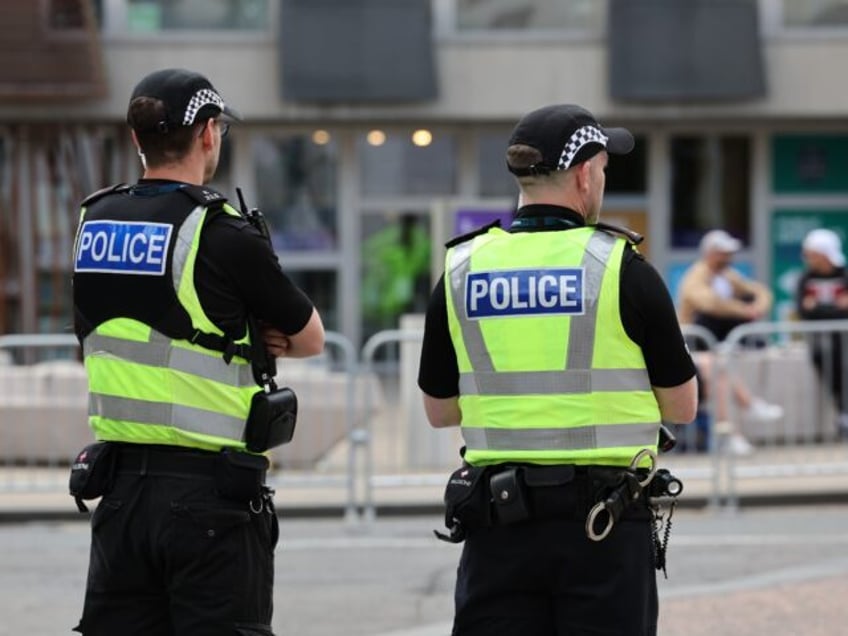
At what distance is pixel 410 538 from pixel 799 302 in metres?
4.94

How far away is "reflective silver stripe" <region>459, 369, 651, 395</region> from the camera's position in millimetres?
4020

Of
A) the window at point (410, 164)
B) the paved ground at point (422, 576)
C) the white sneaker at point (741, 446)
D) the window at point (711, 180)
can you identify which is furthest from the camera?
the window at point (711, 180)

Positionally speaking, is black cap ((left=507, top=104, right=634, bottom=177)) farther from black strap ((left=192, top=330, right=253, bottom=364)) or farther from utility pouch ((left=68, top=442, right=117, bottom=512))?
utility pouch ((left=68, top=442, right=117, bottom=512))

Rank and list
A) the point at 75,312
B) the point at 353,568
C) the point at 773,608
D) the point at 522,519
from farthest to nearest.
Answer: the point at 353,568
the point at 773,608
the point at 75,312
the point at 522,519

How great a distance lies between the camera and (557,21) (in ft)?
68.4

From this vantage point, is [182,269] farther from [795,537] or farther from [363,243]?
[363,243]

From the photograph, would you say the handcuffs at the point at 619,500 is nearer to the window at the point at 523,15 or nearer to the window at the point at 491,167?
the window at the point at 523,15

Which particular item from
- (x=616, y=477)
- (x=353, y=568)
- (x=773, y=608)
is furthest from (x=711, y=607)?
(x=616, y=477)

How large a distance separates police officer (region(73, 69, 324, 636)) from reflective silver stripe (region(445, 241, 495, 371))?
39 cm

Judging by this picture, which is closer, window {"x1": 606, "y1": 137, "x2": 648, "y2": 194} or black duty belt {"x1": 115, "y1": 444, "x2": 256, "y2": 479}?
black duty belt {"x1": 115, "y1": 444, "x2": 256, "y2": 479}

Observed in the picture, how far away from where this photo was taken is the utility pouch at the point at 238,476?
4148mm

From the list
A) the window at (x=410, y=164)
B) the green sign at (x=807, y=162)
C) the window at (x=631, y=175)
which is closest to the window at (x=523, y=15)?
the window at (x=410, y=164)

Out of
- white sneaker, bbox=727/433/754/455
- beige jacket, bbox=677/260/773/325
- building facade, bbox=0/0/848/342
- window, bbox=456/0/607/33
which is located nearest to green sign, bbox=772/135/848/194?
building facade, bbox=0/0/848/342

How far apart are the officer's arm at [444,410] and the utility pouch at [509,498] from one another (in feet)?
1.11
